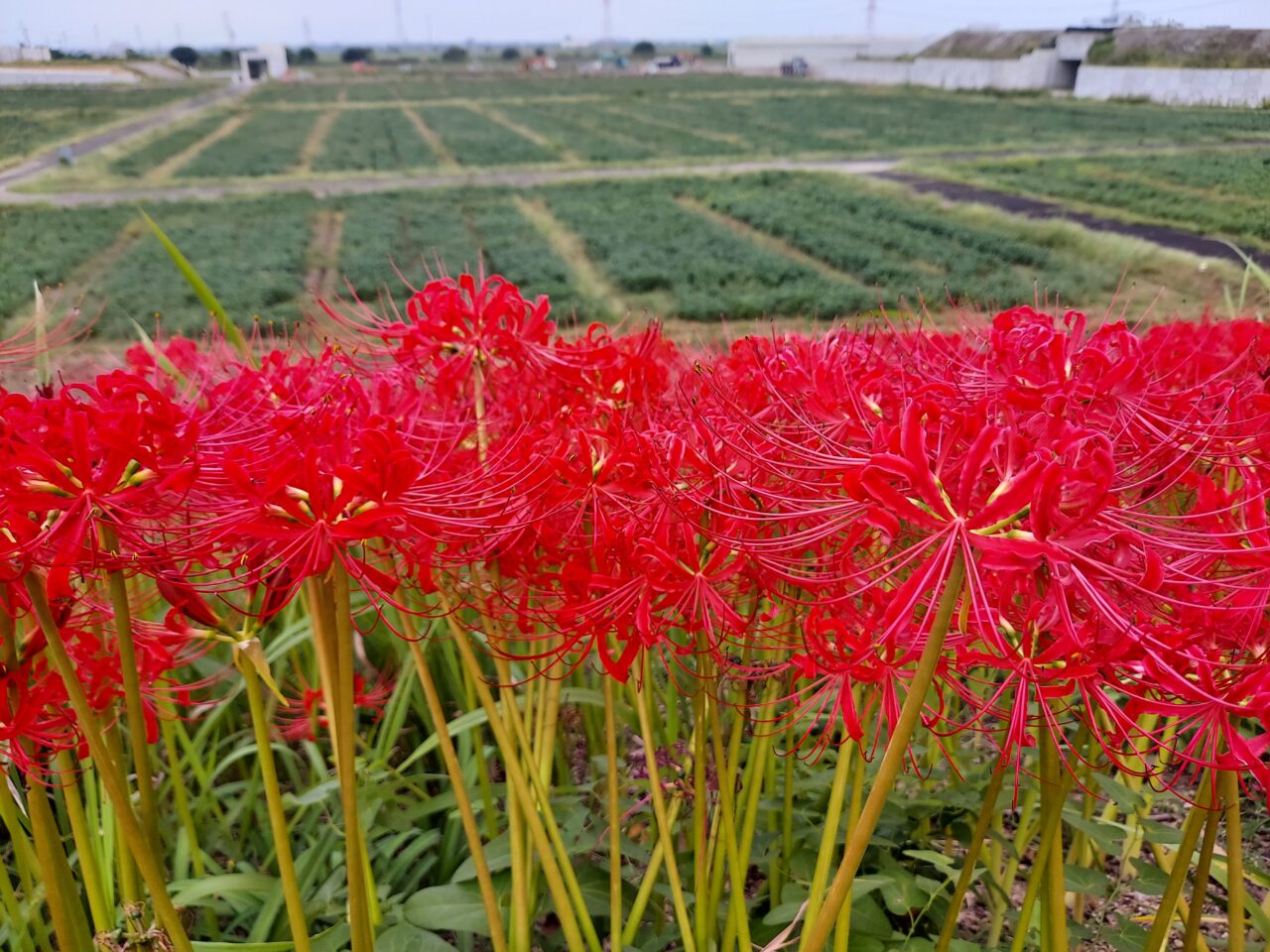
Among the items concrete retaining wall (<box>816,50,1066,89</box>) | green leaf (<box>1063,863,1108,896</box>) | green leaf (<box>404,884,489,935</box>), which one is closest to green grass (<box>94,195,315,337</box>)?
concrete retaining wall (<box>816,50,1066,89</box>)

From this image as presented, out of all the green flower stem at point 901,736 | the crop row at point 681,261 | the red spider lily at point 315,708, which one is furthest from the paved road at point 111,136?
the green flower stem at point 901,736

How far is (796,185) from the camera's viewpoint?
216 inches

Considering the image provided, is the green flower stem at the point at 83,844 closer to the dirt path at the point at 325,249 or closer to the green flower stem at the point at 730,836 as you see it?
the green flower stem at the point at 730,836

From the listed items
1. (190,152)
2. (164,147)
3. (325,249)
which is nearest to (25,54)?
(164,147)

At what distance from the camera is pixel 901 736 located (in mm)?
601

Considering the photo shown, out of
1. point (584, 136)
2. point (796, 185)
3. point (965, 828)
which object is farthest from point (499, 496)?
point (584, 136)

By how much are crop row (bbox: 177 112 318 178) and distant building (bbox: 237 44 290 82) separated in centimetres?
29

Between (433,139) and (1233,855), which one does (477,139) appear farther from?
(1233,855)

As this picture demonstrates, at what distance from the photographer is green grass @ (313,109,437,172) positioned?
16.5 feet

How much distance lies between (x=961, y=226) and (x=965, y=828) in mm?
3638

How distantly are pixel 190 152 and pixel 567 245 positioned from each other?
8.71 feet

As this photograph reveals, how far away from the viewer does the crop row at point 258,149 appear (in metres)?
4.27

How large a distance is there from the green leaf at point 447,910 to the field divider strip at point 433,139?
4815 mm

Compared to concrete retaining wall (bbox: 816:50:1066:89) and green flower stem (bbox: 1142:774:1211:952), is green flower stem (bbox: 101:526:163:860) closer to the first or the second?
green flower stem (bbox: 1142:774:1211:952)
